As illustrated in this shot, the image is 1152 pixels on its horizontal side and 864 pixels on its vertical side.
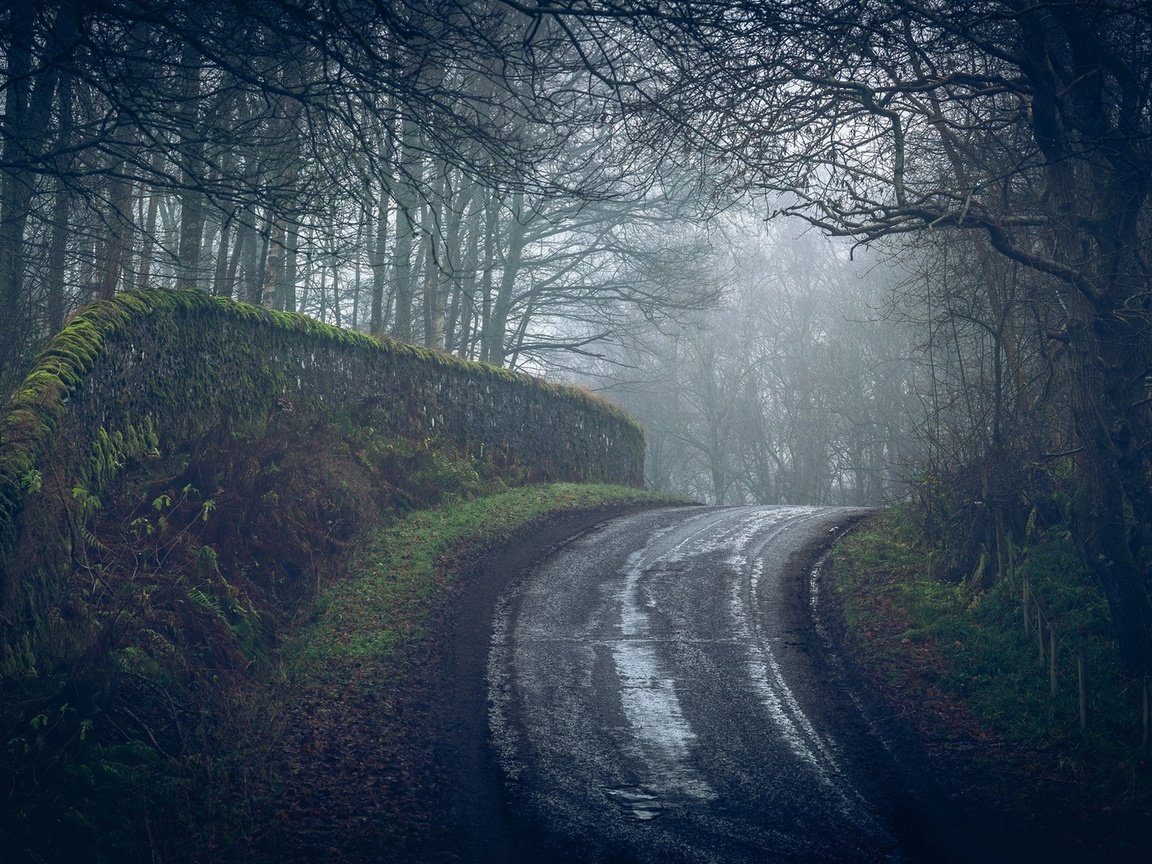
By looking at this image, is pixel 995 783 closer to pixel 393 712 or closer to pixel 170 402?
pixel 393 712

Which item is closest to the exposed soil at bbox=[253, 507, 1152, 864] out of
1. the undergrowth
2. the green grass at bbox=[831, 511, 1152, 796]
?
the green grass at bbox=[831, 511, 1152, 796]

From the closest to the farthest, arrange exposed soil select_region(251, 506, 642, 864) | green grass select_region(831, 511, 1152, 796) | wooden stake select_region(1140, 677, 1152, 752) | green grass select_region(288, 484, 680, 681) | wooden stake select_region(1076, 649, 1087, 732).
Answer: exposed soil select_region(251, 506, 642, 864)
wooden stake select_region(1140, 677, 1152, 752)
green grass select_region(831, 511, 1152, 796)
wooden stake select_region(1076, 649, 1087, 732)
green grass select_region(288, 484, 680, 681)

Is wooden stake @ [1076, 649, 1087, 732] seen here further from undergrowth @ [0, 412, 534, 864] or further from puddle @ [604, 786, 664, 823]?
undergrowth @ [0, 412, 534, 864]

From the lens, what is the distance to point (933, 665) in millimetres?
8766

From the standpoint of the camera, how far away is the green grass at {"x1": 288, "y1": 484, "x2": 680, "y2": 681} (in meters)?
8.77

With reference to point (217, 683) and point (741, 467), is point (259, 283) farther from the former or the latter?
point (741, 467)

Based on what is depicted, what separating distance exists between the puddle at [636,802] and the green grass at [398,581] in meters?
3.16

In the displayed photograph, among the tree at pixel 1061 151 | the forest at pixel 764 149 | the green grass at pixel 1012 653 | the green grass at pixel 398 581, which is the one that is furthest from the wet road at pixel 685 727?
the tree at pixel 1061 151

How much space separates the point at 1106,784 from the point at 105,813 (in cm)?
682

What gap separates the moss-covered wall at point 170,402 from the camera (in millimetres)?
7207

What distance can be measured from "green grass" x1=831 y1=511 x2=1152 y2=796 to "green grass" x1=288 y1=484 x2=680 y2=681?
490 cm

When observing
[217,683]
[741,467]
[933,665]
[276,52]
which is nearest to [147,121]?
[276,52]

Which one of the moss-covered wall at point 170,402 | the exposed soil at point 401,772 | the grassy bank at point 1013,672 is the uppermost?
the moss-covered wall at point 170,402

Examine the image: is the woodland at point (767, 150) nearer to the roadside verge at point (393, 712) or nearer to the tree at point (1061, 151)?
the tree at point (1061, 151)
